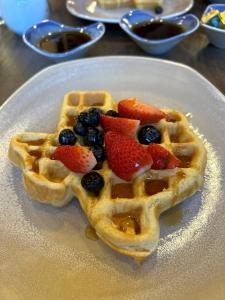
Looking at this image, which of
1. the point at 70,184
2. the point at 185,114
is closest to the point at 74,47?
the point at 185,114

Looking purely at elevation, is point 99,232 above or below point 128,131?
below

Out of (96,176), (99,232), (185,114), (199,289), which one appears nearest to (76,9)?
(185,114)

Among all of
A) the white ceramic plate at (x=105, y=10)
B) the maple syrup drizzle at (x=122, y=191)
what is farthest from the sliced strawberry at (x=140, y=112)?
the white ceramic plate at (x=105, y=10)

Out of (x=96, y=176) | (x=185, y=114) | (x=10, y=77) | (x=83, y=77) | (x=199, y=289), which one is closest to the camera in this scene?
(x=199, y=289)

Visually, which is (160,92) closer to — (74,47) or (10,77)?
(74,47)

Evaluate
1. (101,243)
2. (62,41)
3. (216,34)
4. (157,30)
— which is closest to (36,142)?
(101,243)

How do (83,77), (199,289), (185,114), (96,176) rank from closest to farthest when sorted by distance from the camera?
1. (199,289)
2. (96,176)
3. (185,114)
4. (83,77)

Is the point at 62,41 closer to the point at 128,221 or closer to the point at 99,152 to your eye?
the point at 99,152

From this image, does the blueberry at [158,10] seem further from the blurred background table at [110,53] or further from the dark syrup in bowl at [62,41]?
the dark syrup in bowl at [62,41]

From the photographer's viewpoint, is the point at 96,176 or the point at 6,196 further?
the point at 6,196
